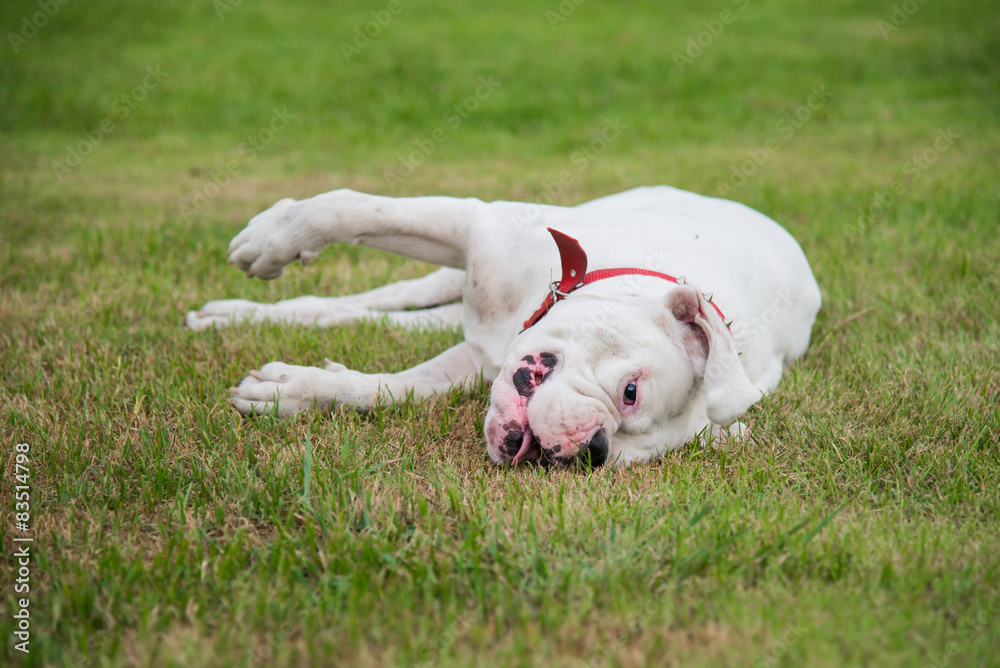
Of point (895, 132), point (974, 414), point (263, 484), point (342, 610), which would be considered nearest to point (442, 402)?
point (263, 484)

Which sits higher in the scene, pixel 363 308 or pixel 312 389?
pixel 312 389

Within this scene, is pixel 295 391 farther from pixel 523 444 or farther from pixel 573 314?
pixel 573 314

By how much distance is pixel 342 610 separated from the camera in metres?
1.79

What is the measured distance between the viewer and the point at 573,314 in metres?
2.54

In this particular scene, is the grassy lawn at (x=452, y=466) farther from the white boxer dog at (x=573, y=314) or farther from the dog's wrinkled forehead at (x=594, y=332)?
the dog's wrinkled forehead at (x=594, y=332)

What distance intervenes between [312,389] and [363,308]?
4.29 ft

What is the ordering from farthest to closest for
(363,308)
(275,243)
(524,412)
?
1. (363,308)
2. (275,243)
3. (524,412)

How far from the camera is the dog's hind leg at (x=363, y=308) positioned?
3.78m

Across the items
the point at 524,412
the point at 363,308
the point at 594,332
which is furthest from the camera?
the point at 363,308

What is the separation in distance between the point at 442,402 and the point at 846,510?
137 centimetres

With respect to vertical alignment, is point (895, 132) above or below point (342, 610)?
below

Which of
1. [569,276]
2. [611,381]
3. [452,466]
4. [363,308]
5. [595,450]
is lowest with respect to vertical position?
[363,308]

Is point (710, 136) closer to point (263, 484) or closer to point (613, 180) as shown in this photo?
point (613, 180)

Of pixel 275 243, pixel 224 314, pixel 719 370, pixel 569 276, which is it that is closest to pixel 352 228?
pixel 275 243
